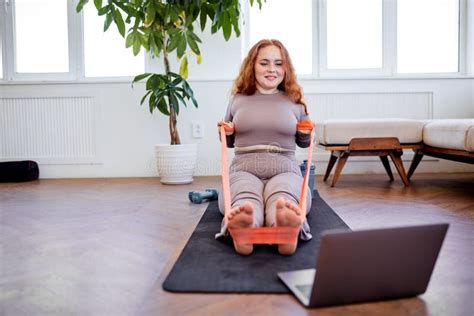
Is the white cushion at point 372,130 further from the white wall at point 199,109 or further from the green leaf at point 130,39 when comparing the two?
the green leaf at point 130,39

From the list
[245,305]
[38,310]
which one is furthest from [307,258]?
[38,310]

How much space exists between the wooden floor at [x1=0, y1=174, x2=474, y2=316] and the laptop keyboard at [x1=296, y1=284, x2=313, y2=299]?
1.3 inches

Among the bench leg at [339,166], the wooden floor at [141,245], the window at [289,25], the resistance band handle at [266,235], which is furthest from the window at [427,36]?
the resistance band handle at [266,235]

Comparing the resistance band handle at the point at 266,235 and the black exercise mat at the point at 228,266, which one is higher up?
the resistance band handle at the point at 266,235

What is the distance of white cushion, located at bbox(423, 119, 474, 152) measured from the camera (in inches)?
103

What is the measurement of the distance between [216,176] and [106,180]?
86 cm

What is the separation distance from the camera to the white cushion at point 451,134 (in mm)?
2604

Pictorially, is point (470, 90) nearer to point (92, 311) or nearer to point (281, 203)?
point (281, 203)

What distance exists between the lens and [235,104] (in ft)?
6.58

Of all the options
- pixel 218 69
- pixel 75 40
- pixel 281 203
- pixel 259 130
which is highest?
pixel 75 40

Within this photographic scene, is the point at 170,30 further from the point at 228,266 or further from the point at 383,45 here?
the point at 228,266

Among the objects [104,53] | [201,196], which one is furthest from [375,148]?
[104,53]

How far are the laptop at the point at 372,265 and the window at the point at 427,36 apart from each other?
325cm

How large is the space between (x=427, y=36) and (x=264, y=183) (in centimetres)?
294
